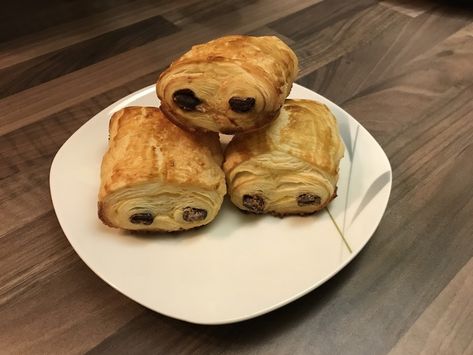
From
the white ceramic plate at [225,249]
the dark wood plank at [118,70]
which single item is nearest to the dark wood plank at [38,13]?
the dark wood plank at [118,70]

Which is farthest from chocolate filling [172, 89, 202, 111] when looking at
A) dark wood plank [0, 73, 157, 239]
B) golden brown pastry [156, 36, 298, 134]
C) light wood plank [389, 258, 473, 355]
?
light wood plank [389, 258, 473, 355]

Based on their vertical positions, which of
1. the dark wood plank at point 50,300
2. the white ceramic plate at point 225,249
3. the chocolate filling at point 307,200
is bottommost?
the dark wood plank at point 50,300

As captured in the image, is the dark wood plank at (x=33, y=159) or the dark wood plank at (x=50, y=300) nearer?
the dark wood plank at (x=50, y=300)

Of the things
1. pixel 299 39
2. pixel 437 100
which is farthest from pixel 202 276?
pixel 299 39

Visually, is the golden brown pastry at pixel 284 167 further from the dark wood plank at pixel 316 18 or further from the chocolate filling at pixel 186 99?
the dark wood plank at pixel 316 18

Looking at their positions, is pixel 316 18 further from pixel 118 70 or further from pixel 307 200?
pixel 307 200

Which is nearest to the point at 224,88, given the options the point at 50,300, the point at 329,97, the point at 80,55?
the point at 50,300

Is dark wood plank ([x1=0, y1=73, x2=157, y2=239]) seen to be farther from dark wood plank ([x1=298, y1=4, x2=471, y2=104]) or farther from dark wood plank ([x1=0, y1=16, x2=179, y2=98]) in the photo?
dark wood plank ([x1=298, y1=4, x2=471, y2=104])
